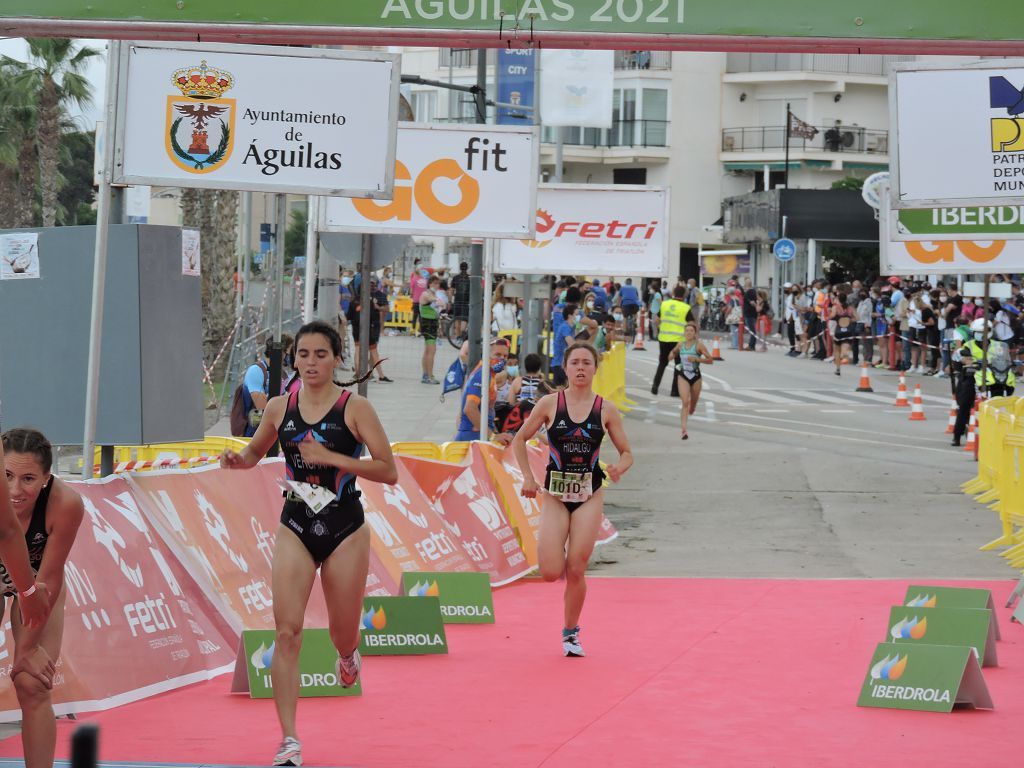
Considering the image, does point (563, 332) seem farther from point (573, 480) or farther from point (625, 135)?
point (625, 135)

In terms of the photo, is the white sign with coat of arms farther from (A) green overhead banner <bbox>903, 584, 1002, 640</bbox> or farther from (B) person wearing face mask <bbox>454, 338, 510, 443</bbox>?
(B) person wearing face mask <bbox>454, 338, 510, 443</bbox>

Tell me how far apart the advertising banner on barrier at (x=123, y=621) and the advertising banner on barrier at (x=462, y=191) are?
465cm

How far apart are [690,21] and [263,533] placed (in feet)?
14.6

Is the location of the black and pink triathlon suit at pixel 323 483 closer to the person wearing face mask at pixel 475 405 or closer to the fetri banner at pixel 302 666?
the fetri banner at pixel 302 666

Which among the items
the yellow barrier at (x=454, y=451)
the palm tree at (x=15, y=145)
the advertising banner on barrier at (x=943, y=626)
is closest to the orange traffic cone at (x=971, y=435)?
the yellow barrier at (x=454, y=451)

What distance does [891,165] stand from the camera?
30.0 ft

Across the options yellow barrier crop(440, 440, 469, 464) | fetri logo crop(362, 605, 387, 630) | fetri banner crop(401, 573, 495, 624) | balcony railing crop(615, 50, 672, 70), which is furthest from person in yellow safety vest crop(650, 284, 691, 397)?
balcony railing crop(615, 50, 672, 70)

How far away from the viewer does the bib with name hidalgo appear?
9.62m

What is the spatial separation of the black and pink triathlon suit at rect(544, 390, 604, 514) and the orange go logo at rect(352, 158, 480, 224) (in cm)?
346

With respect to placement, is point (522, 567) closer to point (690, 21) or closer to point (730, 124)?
point (690, 21)

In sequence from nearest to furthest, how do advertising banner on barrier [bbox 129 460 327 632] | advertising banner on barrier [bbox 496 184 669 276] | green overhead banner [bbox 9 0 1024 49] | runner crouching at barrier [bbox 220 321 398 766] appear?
1. runner crouching at barrier [bbox 220 321 398 766]
2. green overhead banner [bbox 9 0 1024 49]
3. advertising banner on barrier [bbox 129 460 327 632]
4. advertising banner on barrier [bbox 496 184 669 276]

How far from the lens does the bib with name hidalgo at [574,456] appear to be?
31.6ft

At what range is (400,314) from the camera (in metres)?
45.8

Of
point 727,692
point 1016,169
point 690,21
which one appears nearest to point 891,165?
point 1016,169
